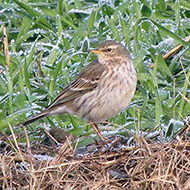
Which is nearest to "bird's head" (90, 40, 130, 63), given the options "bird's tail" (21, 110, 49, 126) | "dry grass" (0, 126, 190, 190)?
"bird's tail" (21, 110, 49, 126)

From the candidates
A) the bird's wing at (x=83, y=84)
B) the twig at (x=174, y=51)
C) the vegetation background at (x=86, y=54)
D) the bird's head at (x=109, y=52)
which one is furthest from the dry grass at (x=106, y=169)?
the twig at (x=174, y=51)

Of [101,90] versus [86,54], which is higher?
[101,90]

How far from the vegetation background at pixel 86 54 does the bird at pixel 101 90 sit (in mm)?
182

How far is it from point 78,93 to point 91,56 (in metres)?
1.08

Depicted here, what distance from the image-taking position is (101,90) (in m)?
6.98

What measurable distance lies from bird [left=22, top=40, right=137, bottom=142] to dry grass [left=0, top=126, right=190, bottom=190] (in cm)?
85

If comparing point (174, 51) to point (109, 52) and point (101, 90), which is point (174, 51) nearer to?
point (109, 52)

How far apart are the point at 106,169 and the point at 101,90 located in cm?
139

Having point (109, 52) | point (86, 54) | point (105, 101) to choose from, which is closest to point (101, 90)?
point (105, 101)

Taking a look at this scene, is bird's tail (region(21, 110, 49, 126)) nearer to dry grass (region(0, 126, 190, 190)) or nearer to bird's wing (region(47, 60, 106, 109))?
bird's wing (region(47, 60, 106, 109))

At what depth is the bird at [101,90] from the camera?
22.4 feet

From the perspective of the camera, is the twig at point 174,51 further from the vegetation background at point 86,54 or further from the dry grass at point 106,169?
the dry grass at point 106,169

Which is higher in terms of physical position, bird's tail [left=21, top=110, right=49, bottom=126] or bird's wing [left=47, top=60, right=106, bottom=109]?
bird's wing [left=47, top=60, right=106, bottom=109]

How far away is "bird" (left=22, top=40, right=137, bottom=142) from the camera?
684cm
